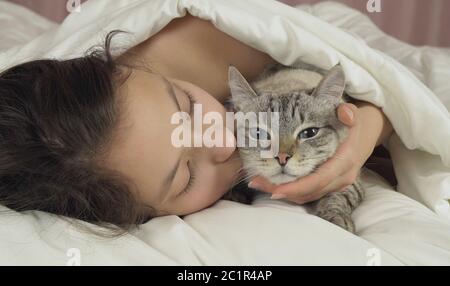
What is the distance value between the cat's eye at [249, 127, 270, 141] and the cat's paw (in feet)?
0.77

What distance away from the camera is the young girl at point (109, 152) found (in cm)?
94

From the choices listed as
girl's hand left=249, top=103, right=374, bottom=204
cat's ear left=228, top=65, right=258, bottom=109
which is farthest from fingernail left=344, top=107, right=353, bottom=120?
cat's ear left=228, top=65, right=258, bottom=109

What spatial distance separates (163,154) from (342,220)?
42 cm

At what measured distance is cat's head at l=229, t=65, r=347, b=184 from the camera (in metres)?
1.07

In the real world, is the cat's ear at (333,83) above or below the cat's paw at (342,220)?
above

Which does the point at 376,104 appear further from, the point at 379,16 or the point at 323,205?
the point at 379,16

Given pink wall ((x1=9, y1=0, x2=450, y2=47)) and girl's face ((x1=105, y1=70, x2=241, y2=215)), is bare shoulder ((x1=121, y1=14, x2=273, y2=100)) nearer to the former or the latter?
girl's face ((x1=105, y1=70, x2=241, y2=215))

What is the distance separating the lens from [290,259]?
831 mm

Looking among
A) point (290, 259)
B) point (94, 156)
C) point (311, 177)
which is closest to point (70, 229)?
point (94, 156)

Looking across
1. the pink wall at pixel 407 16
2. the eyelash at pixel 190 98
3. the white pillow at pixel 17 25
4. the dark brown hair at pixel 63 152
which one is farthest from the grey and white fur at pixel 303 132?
the pink wall at pixel 407 16

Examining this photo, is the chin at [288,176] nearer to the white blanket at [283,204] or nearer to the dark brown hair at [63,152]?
the white blanket at [283,204]

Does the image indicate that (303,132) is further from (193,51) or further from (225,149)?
(193,51)

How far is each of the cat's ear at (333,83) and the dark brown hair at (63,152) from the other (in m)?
0.47

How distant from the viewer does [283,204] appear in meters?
1.06
